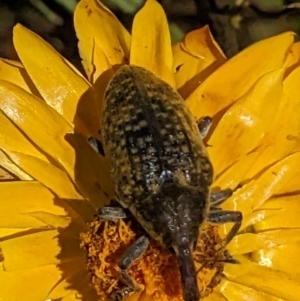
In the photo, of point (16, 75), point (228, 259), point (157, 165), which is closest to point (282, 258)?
point (228, 259)

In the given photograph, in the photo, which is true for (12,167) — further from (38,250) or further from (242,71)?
(242,71)

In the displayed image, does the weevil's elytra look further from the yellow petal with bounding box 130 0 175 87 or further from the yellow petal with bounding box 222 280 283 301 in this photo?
the yellow petal with bounding box 222 280 283 301

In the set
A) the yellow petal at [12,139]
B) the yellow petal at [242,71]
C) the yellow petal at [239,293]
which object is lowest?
the yellow petal at [239,293]

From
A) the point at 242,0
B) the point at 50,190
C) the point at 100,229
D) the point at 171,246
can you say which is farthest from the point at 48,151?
the point at 242,0

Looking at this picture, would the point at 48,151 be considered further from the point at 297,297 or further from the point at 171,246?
the point at 297,297

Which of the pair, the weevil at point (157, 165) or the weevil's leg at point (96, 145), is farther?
the weevil's leg at point (96, 145)

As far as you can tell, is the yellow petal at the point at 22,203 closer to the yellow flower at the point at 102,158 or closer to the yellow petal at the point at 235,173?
the yellow flower at the point at 102,158

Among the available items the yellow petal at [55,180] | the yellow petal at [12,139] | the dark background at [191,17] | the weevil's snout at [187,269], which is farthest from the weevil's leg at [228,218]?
the dark background at [191,17]

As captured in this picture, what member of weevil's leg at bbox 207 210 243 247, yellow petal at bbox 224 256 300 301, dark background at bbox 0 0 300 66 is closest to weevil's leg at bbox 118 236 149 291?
weevil's leg at bbox 207 210 243 247
